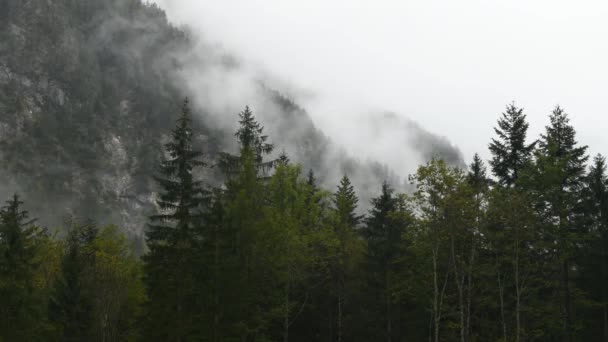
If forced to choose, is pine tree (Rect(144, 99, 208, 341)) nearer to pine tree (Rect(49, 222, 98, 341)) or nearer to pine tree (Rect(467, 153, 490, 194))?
pine tree (Rect(49, 222, 98, 341))

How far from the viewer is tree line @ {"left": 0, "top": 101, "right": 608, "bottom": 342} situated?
31156 mm

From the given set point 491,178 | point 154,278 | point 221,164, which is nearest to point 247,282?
point 154,278

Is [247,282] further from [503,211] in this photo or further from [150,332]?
[503,211]

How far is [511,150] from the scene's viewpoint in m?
36.7

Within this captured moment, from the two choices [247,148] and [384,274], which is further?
[384,274]

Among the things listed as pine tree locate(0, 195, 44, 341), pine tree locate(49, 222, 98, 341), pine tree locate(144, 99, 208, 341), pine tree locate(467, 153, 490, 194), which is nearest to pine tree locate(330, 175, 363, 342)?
pine tree locate(467, 153, 490, 194)

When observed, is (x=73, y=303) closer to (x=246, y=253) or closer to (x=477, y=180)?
(x=246, y=253)

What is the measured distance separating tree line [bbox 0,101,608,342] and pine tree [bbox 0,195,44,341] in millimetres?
92

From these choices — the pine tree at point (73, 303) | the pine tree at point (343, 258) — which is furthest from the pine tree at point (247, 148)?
the pine tree at point (73, 303)

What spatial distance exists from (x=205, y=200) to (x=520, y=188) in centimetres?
1889

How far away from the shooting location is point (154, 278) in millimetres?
31625

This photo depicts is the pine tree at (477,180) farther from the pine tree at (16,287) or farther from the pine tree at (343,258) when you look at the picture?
the pine tree at (16,287)

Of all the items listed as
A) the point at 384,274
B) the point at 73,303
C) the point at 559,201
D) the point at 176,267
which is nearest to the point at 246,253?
the point at 176,267

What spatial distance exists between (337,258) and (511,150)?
16953 millimetres
